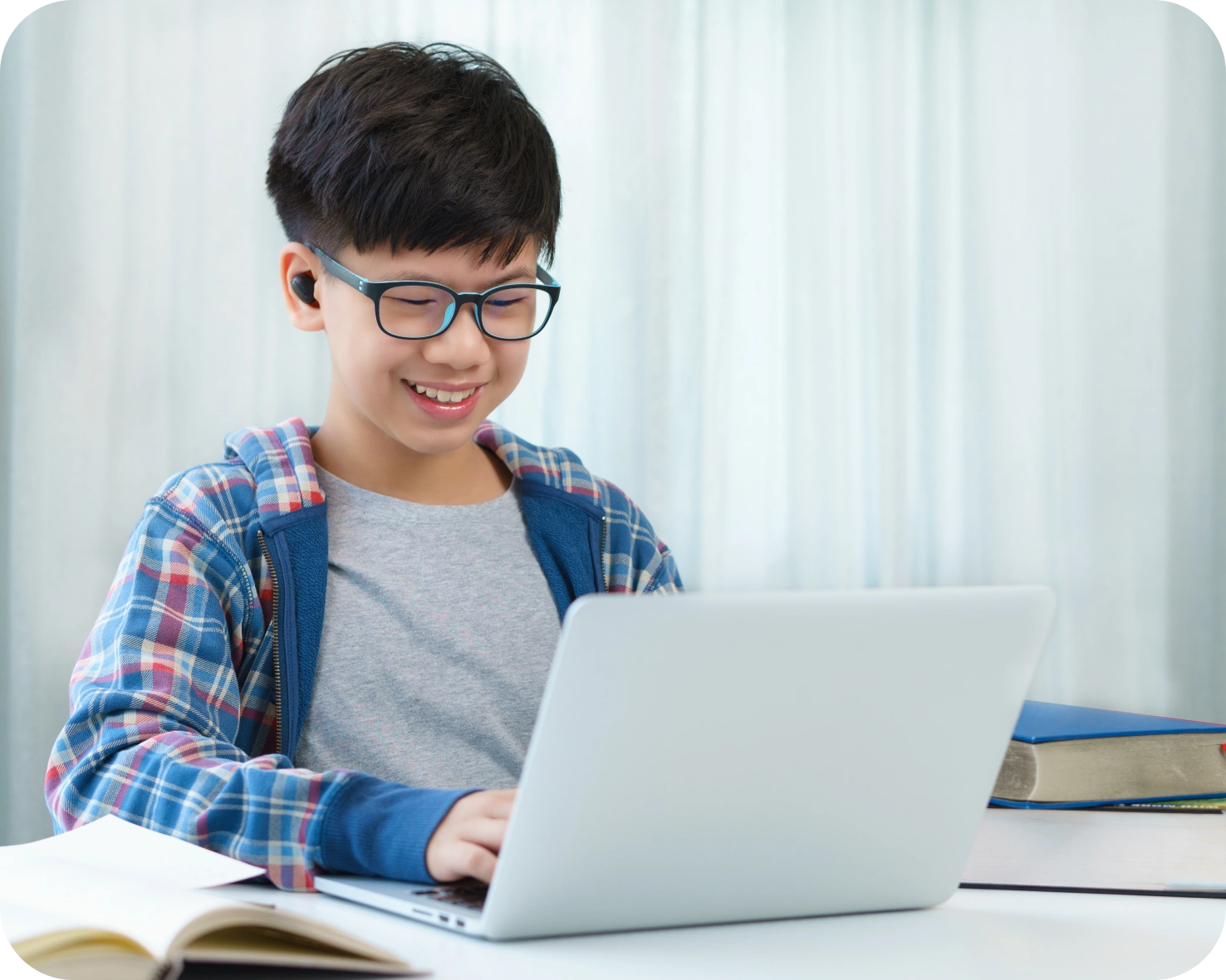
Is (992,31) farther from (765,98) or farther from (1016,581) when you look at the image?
(1016,581)

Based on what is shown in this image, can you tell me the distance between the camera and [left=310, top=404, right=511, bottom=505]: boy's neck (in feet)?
3.56

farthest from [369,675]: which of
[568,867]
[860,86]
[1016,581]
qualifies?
[860,86]

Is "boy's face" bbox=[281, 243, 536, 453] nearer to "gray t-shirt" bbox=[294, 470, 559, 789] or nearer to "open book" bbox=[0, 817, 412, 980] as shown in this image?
"gray t-shirt" bbox=[294, 470, 559, 789]

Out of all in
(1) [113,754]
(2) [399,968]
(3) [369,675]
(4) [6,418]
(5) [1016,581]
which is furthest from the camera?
→ (5) [1016,581]

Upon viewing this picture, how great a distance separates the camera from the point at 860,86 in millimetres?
1922

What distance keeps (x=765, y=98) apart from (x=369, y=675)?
4.29 ft

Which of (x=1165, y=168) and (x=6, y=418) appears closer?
(x=6, y=418)

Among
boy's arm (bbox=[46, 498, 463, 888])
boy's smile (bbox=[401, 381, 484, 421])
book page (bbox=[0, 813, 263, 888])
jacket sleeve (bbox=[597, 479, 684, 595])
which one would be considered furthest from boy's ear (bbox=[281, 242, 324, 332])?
book page (bbox=[0, 813, 263, 888])

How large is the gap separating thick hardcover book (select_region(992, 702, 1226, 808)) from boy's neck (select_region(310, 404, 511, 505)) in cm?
56

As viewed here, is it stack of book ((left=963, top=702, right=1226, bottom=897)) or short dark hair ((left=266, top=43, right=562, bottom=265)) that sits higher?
short dark hair ((left=266, top=43, right=562, bottom=265))

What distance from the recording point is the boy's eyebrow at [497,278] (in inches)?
37.5

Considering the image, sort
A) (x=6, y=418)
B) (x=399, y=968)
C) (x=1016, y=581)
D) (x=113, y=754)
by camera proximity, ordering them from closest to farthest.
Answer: (x=399, y=968) → (x=113, y=754) → (x=6, y=418) → (x=1016, y=581)

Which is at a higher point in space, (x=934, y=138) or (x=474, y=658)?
(x=934, y=138)

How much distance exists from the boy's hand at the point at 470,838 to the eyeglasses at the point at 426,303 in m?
0.43
